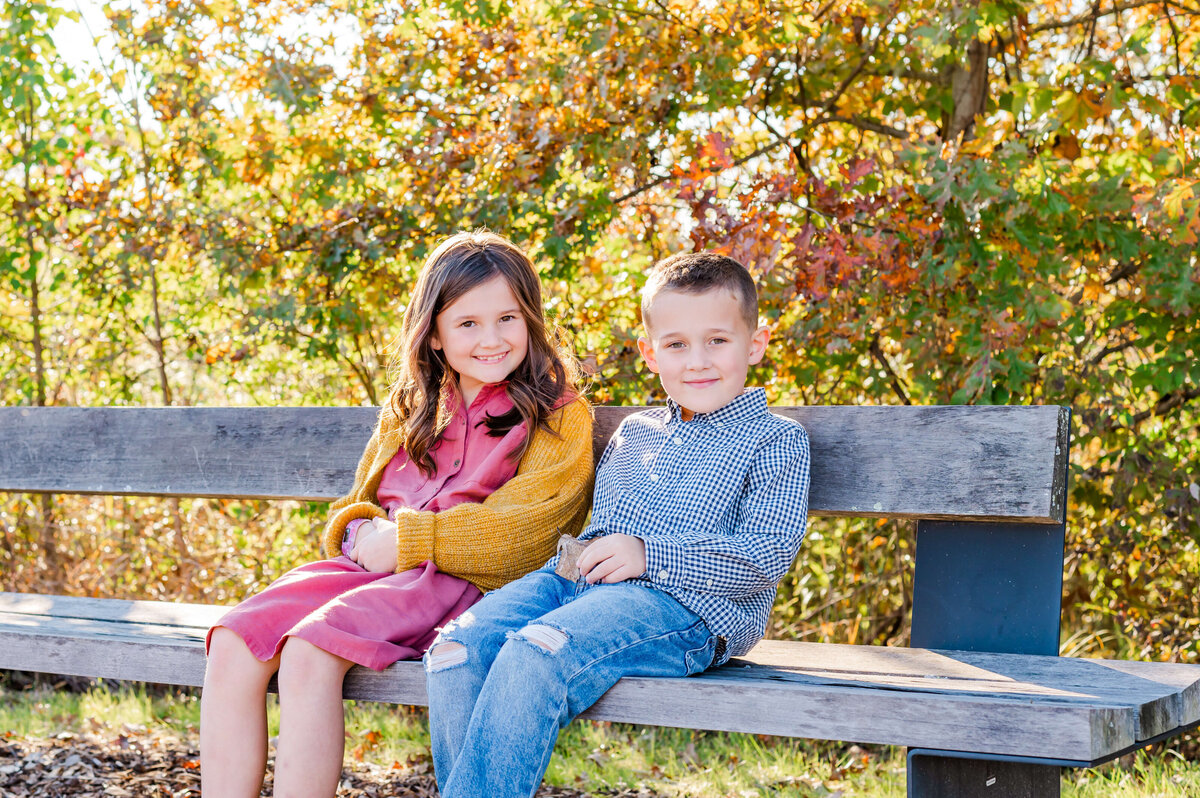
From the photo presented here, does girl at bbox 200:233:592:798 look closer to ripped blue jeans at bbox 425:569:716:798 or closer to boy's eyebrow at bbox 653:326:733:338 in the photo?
ripped blue jeans at bbox 425:569:716:798

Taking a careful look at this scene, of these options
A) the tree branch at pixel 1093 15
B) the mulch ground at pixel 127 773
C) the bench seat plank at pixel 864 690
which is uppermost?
the tree branch at pixel 1093 15

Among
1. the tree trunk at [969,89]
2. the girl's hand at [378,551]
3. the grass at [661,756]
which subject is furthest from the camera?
the tree trunk at [969,89]

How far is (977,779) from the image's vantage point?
2.05m

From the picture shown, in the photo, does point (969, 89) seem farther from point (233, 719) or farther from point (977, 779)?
point (233, 719)

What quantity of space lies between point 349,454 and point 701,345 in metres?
1.08

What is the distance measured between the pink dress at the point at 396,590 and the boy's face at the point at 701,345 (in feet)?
1.26

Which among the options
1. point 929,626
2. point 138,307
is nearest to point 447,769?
point 929,626

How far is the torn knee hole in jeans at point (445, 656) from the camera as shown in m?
2.00

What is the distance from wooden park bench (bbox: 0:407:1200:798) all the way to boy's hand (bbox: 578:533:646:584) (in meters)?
0.25

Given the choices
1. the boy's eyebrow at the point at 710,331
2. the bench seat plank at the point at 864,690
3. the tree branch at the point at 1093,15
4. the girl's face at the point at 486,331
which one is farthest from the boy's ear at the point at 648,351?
the tree branch at the point at 1093,15

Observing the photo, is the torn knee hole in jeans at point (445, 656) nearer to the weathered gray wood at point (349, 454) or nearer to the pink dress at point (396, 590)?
the pink dress at point (396, 590)

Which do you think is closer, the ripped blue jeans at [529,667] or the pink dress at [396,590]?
the ripped blue jeans at [529,667]

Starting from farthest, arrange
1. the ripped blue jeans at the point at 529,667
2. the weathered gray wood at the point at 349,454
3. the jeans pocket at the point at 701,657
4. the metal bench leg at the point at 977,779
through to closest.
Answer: the weathered gray wood at the point at 349,454 < the jeans pocket at the point at 701,657 < the metal bench leg at the point at 977,779 < the ripped blue jeans at the point at 529,667

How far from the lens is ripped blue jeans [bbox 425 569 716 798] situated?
1.85m
